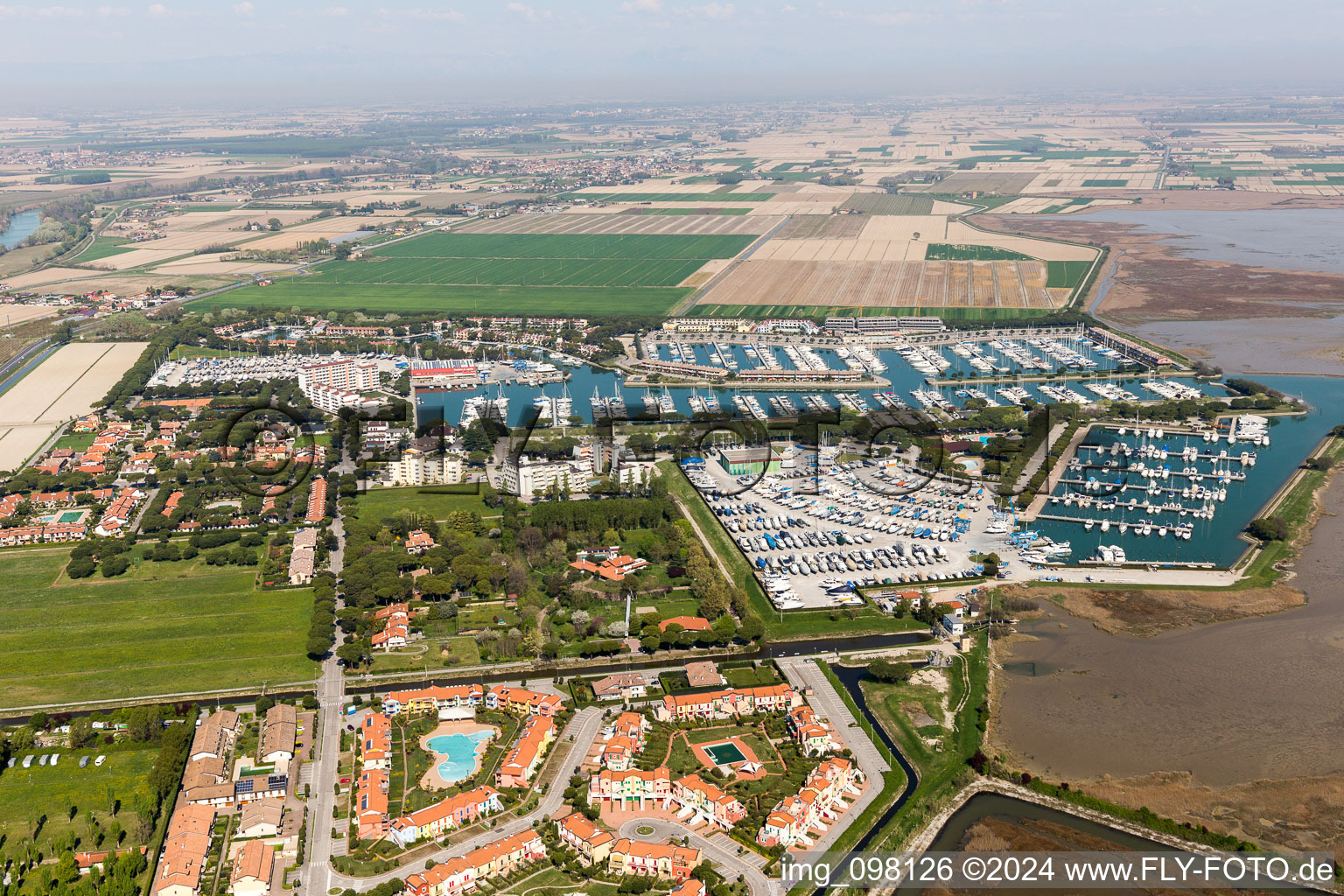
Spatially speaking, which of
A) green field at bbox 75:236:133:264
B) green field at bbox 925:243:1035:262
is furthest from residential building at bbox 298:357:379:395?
green field at bbox 75:236:133:264

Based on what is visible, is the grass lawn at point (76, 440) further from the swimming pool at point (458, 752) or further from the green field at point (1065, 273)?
the green field at point (1065, 273)

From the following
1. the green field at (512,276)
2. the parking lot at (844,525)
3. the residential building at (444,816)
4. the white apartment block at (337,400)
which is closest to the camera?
the residential building at (444,816)

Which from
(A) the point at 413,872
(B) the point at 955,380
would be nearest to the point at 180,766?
(A) the point at 413,872

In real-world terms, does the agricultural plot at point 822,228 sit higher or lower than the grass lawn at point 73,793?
higher

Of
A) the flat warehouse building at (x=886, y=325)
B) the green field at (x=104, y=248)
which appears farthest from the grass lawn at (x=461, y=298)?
the green field at (x=104, y=248)

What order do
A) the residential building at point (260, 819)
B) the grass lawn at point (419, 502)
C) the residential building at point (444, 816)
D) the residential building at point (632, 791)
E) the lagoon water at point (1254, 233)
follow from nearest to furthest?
the residential building at point (444, 816)
the residential building at point (260, 819)
the residential building at point (632, 791)
the grass lawn at point (419, 502)
the lagoon water at point (1254, 233)

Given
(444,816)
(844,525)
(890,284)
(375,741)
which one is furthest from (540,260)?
(444,816)

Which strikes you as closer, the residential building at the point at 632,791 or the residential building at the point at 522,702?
the residential building at the point at 632,791

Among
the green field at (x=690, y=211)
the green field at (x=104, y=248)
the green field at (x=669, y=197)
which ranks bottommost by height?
the green field at (x=104, y=248)

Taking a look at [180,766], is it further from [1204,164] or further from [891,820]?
[1204,164]
